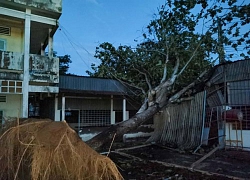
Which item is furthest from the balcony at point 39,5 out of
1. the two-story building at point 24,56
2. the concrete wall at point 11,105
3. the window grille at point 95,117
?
the window grille at point 95,117

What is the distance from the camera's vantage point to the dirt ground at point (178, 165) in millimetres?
6429

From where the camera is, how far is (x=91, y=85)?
51.0ft

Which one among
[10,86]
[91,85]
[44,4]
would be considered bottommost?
[10,86]

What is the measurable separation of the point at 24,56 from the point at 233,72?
393 inches

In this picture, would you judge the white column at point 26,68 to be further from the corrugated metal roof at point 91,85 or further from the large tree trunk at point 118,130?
the large tree trunk at point 118,130

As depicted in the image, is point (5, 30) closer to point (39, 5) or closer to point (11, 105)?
point (39, 5)

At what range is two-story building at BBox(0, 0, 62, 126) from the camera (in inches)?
430

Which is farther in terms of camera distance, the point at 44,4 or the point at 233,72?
the point at 44,4

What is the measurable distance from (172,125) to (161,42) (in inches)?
168

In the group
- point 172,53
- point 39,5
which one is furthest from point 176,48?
point 39,5

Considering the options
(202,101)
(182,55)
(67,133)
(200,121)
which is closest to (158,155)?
(200,121)

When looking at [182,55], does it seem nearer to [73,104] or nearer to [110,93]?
[110,93]

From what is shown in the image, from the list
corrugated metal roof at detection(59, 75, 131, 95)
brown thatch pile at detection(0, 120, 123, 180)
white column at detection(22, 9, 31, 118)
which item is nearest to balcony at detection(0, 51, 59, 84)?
white column at detection(22, 9, 31, 118)

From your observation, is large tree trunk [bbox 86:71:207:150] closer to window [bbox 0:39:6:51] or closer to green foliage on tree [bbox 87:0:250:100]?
green foliage on tree [bbox 87:0:250:100]
